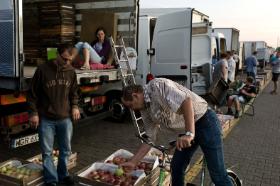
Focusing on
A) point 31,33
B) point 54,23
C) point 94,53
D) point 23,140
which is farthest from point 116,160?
point 31,33

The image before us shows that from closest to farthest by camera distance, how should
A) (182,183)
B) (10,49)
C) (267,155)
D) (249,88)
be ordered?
1. (182,183)
2. (10,49)
3. (267,155)
4. (249,88)

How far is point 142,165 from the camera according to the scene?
4.35 metres

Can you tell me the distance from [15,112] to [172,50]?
15.9ft

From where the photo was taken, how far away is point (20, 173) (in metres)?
4.27

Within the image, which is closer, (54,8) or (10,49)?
(10,49)

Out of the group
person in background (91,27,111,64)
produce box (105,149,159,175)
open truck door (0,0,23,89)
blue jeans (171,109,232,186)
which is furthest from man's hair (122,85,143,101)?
person in background (91,27,111,64)

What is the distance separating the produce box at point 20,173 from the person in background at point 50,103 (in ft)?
0.43

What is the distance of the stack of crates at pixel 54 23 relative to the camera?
300 inches

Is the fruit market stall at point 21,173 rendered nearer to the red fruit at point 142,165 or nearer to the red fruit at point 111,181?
the red fruit at point 111,181

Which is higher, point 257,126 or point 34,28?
point 34,28

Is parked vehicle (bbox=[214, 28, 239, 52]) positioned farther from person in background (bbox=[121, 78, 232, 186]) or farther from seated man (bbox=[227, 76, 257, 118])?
person in background (bbox=[121, 78, 232, 186])

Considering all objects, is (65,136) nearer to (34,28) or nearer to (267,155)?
(267,155)

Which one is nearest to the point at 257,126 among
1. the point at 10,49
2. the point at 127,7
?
the point at 127,7

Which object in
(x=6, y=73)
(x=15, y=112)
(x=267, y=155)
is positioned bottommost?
(x=267, y=155)
